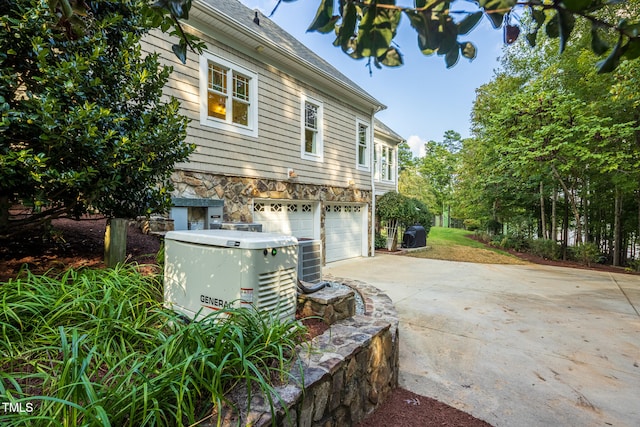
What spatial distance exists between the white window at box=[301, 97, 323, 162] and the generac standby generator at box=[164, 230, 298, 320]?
5.42 m

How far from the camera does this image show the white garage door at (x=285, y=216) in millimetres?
6488

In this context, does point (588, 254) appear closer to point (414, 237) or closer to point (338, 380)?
point (414, 237)

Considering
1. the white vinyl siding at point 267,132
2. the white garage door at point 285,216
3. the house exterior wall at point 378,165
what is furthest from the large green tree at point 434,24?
the house exterior wall at point 378,165

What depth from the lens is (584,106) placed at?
791cm

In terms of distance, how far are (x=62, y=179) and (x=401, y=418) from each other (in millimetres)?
3230

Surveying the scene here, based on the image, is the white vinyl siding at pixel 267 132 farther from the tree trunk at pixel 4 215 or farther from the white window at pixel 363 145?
the tree trunk at pixel 4 215

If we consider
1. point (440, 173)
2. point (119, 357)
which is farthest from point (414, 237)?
point (440, 173)

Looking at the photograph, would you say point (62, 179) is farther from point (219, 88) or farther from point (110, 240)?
point (219, 88)

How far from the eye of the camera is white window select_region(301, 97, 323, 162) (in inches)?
295

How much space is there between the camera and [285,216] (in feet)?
23.2

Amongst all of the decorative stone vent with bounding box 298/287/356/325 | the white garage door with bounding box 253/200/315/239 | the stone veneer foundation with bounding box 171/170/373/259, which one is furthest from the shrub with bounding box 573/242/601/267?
the decorative stone vent with bounding box 298/287/356/325

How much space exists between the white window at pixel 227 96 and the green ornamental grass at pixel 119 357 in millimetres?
3788

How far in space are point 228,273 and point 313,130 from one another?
619cm

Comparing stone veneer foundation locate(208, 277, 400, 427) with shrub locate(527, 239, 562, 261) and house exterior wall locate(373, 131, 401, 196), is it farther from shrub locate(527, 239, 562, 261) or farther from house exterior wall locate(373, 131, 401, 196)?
shrub locate(527, 239, 562, 261)
